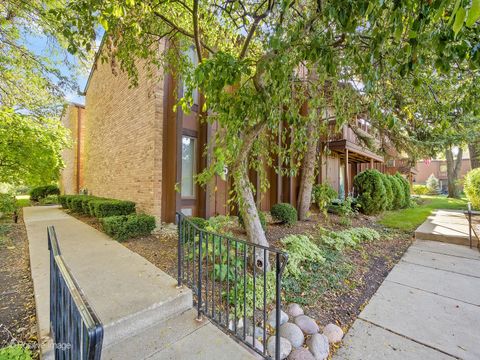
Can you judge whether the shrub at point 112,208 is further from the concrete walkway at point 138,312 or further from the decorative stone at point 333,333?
the decorative stone at point 333,333

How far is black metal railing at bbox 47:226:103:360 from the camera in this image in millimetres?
1025

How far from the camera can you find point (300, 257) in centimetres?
419

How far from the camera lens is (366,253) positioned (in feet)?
16.9

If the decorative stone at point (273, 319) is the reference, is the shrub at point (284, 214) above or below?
above

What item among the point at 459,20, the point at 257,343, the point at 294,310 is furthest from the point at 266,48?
the point at 257,343

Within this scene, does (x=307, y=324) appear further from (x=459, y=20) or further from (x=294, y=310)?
(x=459, y=20)

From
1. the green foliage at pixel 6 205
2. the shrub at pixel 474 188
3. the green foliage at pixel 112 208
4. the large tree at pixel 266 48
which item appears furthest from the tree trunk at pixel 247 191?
the shrub at pixel 474 188

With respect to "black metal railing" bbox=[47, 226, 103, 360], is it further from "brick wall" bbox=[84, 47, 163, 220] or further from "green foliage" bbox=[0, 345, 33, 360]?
"brick wall" bbox=[84, 47, 163, 220]

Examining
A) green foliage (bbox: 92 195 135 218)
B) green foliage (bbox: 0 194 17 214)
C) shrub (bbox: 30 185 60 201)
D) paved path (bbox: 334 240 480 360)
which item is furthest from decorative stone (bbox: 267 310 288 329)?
shrub (bbox: 30 185 60 201)

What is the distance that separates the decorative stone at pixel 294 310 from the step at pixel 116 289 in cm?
126

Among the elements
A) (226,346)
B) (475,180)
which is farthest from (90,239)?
(475,180)

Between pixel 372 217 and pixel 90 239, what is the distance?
375 inches

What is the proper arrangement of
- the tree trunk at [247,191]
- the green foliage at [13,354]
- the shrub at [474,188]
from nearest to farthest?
the green foliage at [13,354] < the tree trunk at [247,191] < the shrub at [474,188]

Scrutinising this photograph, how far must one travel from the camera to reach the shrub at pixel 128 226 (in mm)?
5359
